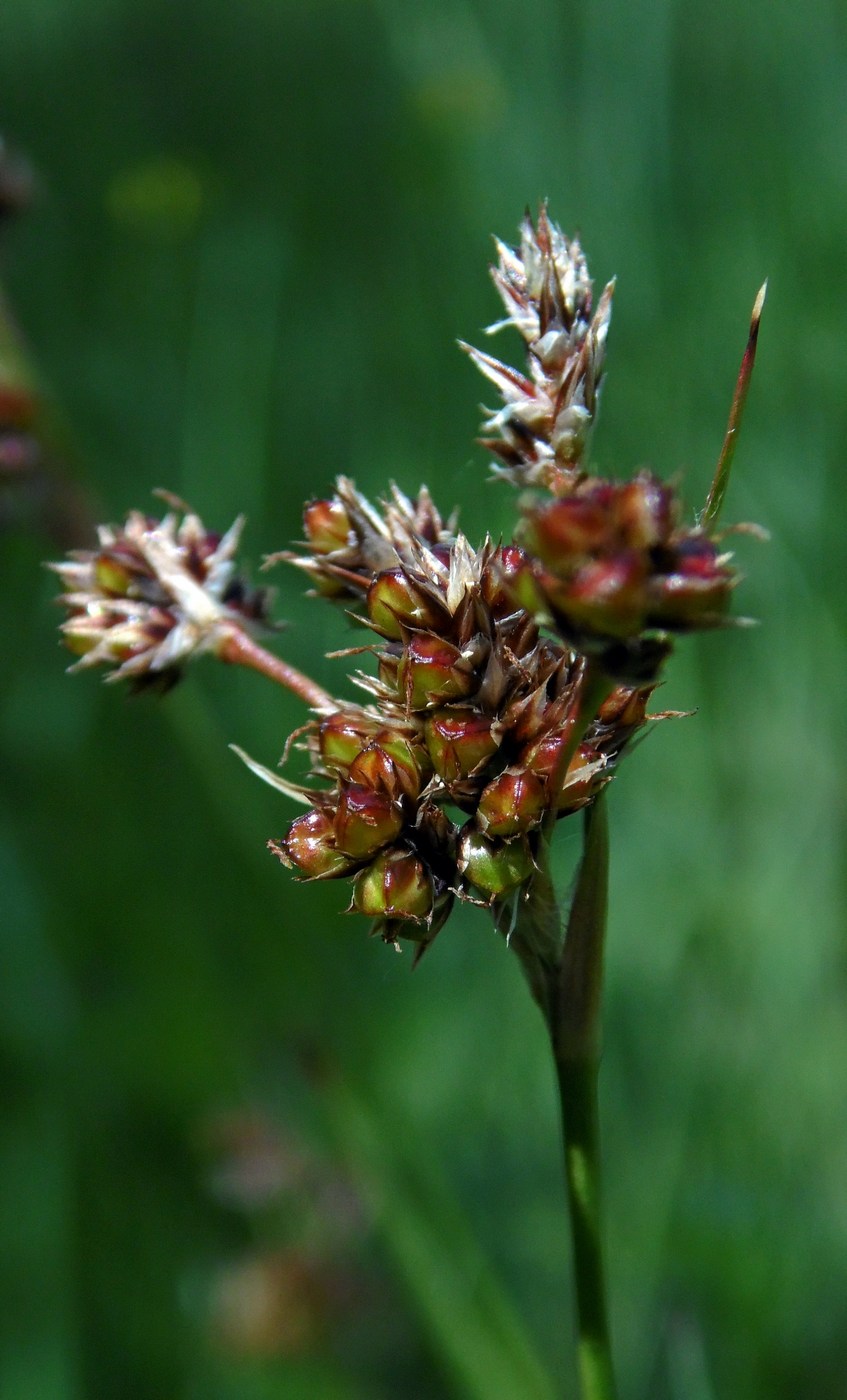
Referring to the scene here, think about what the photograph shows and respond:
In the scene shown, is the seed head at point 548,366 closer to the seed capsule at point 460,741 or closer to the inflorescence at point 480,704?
the inflorescence at point 480,704

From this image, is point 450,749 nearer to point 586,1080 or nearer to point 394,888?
point 394,888

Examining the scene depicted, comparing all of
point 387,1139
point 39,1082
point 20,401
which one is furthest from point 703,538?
point 39,1082

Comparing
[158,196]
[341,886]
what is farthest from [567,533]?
[158,196]

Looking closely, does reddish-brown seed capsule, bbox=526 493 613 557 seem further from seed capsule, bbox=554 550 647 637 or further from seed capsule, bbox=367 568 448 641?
seed capsule, bbox=367 568 448 641

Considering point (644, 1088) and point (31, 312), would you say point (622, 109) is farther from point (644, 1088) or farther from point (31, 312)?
point (644, 1088)

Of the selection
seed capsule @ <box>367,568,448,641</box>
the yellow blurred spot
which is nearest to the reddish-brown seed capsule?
seed capsule @ <box>367,568,448,641</box>

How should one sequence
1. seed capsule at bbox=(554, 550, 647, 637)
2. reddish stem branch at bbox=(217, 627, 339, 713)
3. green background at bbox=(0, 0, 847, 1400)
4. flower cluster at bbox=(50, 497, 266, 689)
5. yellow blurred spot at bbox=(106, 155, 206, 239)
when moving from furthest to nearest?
yellow blurred spot at bbox=(106, 155, 206, 239)
green background at bbox=(0, 0, 847, 1400)
flower cluster at bbox=(50, 497, 266, 689)
reddish stem branch at bbox=(217, 627, 339, 713)
seed capsule at bbox=(554, 550, 647, 637)
